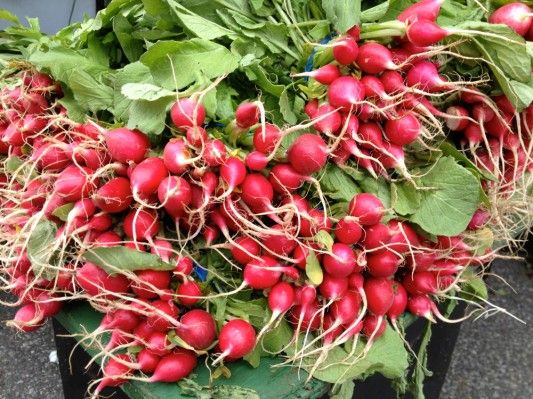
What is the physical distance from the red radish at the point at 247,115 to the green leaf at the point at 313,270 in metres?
0.30

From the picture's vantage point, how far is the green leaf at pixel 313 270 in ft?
3.67

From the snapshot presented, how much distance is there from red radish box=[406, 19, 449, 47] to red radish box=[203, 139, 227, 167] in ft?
1.54

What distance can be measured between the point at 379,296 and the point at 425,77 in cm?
49

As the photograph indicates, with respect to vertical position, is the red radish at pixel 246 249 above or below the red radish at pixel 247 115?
below

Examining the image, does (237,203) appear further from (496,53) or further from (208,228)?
(496,53)

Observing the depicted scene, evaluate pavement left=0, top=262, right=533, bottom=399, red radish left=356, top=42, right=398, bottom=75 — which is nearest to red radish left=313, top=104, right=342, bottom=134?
red radish left=356, top=42, right=398, bottom=75

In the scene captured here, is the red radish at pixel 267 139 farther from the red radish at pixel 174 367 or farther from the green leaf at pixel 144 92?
the red radish at pixel 174 367

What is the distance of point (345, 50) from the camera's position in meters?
1.13

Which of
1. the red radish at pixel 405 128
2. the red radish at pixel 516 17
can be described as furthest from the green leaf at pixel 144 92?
the red radish at pixel 516 17

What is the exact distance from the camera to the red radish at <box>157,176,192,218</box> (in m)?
1.04

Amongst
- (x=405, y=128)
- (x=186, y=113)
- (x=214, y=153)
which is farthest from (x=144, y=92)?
(x=405, y=128)

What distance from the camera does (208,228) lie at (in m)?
1.15

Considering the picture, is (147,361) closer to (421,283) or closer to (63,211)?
(63,211)

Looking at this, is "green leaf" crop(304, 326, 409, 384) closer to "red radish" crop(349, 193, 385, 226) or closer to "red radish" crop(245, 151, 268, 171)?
"red radish" crop(349, 193, 385, 226)
